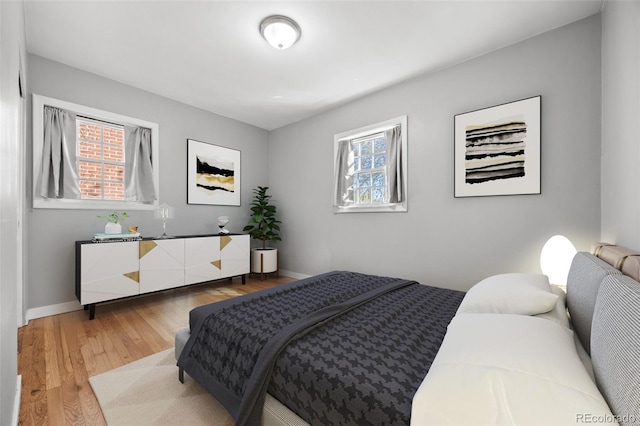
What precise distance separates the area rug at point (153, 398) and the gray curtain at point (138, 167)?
93.5 inches

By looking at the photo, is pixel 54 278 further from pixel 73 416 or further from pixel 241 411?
pixel 241 411

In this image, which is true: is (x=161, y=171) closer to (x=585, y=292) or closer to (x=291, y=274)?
(x=291, y=274)

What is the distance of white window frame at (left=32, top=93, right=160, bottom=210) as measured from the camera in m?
2.84

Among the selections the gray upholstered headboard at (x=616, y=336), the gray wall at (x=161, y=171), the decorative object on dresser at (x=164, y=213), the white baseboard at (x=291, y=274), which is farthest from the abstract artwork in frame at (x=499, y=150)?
the decorative object on dresser at (x=164, y=213)

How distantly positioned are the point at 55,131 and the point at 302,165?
3.16 meters

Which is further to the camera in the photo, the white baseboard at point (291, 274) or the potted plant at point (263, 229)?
the white baseboard at point (291, 274)

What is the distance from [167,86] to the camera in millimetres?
3527

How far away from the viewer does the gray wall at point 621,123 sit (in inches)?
61.1

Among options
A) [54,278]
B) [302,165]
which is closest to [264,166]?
[302,165]

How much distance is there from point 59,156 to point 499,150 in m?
4.78

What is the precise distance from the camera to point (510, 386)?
2.23 ft

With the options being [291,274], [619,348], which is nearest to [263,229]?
[291,274]

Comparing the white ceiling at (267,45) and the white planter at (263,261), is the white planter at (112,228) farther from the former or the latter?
the white planter at (263,261)

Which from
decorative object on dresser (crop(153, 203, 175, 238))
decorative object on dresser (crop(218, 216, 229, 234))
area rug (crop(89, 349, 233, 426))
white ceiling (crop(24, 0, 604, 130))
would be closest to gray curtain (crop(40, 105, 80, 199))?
white ceiling (crop(24, 0, 604, 130))
